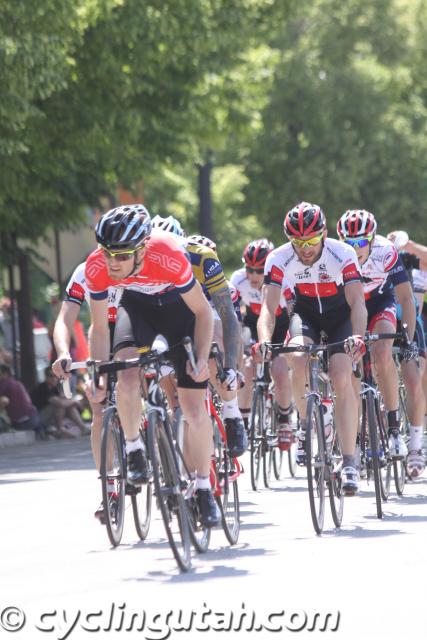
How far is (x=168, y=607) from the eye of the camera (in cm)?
744

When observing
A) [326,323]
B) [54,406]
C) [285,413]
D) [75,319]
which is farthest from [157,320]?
[54,406]

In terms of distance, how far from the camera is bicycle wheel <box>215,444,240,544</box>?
9.77 meters

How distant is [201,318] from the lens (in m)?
9.05

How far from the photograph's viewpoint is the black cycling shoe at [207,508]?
29.6 ft

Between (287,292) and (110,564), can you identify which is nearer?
(110,564)

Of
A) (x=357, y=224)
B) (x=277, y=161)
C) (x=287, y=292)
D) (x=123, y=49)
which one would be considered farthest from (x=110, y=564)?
(x=277, y=161)

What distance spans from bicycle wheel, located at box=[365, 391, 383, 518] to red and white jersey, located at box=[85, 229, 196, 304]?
7.39 feet

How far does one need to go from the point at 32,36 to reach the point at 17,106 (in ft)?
2.86

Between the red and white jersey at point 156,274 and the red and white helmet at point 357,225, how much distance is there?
2976 millimetres

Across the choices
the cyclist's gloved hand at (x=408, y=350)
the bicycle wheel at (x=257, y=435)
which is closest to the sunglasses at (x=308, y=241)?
the cyclist's gloved hand at (x=408, y=350)

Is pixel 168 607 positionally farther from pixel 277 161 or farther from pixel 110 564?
pixel 277 161

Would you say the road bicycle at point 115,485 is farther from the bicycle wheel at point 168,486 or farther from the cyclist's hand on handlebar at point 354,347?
the cyclist's hand on handlebar at point 354,347

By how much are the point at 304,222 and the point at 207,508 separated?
2.36 m

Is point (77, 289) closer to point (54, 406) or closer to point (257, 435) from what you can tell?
point (257, 435)
